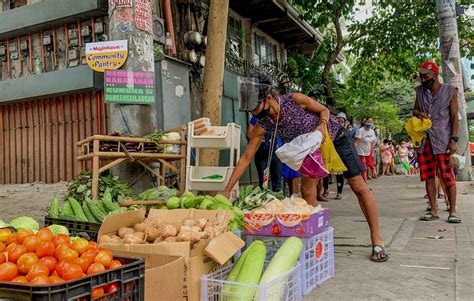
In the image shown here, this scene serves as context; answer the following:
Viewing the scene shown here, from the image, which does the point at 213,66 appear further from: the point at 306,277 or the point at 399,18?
the point at 399,18

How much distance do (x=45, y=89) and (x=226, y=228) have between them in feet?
21.9

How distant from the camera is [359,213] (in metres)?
7.09

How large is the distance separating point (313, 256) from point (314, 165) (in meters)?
0.80

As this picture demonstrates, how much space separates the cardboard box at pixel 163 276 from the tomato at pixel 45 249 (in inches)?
17.1

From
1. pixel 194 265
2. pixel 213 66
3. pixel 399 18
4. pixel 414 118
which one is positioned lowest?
pixel 194 265

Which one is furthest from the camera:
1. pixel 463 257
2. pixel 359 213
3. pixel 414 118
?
pixel 359 213

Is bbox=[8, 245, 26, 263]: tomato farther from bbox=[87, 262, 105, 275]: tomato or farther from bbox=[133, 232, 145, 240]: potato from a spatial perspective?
bbox=[133, 232, 145, 240]: potato

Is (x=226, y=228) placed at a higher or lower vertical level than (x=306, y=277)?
higher

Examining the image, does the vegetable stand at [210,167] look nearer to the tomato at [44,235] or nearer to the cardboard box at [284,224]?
the cardboard box at [284,224]

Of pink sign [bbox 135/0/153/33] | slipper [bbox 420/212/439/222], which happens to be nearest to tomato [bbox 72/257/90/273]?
pink sign [bbox 135/0/153/33]

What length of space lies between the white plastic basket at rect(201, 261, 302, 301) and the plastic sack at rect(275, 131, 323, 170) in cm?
90

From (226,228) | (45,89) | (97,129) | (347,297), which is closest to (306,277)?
(347,297)

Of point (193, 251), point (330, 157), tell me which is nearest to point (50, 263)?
point (193, 251)

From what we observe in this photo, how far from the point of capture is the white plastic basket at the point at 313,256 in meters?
3.24
